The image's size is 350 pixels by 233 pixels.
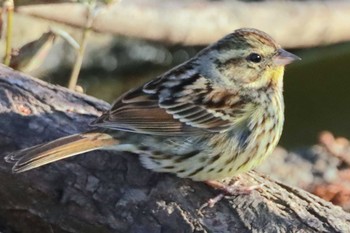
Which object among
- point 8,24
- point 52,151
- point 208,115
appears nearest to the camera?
point 52,151

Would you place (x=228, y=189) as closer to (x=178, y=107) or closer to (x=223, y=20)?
(x=178, y=107)

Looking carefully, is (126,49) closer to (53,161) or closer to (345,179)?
(345,179)

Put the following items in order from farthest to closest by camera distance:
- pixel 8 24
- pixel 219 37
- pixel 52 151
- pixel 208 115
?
pixel 219 37 → pixel 8 24 → pixel 208 115 → pixel 52 151

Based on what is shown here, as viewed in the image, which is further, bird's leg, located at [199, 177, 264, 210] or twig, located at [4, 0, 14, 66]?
twig, located at [4, 0, 14, 66]

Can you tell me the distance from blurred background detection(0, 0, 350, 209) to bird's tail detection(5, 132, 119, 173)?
6.83 ft

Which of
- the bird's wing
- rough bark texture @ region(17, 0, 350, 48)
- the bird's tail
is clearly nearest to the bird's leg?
the bird's wing

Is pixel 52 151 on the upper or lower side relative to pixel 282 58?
lower

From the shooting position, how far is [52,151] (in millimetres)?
3193

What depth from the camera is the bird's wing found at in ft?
11.2

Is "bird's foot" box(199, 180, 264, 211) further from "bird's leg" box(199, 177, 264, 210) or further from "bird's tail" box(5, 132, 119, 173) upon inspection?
"bird's tail" box(5, 132, 119, 173)

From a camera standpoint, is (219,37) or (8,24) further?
(219,37)

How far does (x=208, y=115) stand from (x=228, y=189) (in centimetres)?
28

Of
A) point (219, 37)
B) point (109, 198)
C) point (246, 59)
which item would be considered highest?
point (219, 37)

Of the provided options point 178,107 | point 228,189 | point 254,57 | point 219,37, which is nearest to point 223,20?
point 219,37
